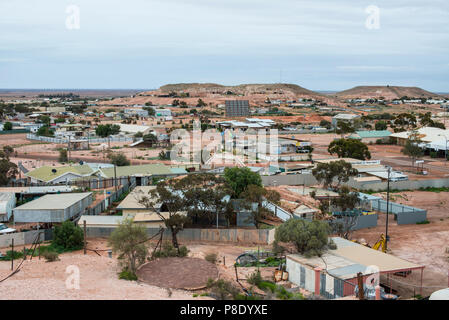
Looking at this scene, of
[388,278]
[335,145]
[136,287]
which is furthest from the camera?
[335,145]

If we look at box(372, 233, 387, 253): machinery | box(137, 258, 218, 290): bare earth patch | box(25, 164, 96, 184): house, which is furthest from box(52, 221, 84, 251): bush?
box(372, 233, 387, 253): machinery

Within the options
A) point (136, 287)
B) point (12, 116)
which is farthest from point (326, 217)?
point (12, 116)

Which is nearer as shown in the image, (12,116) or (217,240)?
(217,240)

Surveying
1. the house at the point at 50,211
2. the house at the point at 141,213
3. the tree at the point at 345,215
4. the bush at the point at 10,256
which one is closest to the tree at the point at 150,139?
the house at the point at 141,213

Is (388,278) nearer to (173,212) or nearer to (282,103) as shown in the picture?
(173,212)
